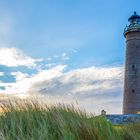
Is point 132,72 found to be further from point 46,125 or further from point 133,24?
point 46,125

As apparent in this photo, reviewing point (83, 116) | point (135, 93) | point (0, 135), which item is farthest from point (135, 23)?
point (0, 135)

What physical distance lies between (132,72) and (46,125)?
2133cm

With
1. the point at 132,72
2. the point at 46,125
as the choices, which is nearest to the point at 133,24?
the point at 132,72

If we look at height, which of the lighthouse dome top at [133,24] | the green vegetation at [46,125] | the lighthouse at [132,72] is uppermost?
the lighthouse dome top at [133,24]

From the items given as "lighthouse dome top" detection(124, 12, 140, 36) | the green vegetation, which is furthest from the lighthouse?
the green vegetation

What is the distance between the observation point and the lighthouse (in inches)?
953

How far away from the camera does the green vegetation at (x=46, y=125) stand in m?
3.76

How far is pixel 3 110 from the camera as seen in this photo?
4793 mm

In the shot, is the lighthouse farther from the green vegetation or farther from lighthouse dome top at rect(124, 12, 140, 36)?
the green vegetation

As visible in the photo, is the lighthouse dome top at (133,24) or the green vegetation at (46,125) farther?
the lighthouse dome top at (133,24)

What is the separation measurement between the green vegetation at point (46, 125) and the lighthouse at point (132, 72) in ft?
64.4

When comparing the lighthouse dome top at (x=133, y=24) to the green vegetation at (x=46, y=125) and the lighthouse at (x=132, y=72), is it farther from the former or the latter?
the green vegetation at (x=46, y=125)

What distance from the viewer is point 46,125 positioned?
4141mm

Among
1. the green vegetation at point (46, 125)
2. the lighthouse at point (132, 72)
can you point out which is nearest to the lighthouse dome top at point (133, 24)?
the lighthouse at point (132, 72)
